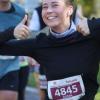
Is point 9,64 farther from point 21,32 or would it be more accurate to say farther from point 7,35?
point 21,32

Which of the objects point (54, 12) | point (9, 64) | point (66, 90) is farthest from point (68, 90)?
point (9, 64)

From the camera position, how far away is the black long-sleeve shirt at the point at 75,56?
535 cm

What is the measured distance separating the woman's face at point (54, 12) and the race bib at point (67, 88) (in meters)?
0.51

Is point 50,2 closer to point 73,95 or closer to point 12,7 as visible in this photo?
point 73,95

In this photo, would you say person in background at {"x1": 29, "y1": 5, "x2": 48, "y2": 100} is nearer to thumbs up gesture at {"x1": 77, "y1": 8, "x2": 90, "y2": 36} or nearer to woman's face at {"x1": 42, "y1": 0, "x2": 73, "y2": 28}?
woman's face at {"x1": 42, "y1": 0, "x2": 73, "y2": 28}

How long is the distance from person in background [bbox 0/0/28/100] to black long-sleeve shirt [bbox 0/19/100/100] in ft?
4.73

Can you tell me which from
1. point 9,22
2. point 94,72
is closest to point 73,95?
point 94,72

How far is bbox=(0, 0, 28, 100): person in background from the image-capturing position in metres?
6.93

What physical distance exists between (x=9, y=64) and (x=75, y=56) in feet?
5.71

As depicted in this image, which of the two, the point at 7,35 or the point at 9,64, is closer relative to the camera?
the point at 7,35

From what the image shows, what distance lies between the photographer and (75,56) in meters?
5.38

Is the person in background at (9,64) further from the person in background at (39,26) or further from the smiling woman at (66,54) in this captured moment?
the smiling woman at (66,54)

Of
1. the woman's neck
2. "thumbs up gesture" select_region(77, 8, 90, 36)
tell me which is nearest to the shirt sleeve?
"thumbs up gesture" select_region(77, 8, 90, 36)

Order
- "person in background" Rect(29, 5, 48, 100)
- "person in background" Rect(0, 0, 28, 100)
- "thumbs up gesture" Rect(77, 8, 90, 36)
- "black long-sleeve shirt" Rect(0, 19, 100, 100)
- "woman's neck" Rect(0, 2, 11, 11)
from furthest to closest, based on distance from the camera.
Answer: "person in background" Rect(29, 5, 48, 100), "woman's neck" Rect(0, 2, 11, 11), "person in background" Rect(0, 0, 28, 100), "black long-sleeve shirt" Rect(0, 19, 100, 100), "thumbs up gesture" Rect(77, 8, 90, 36)
